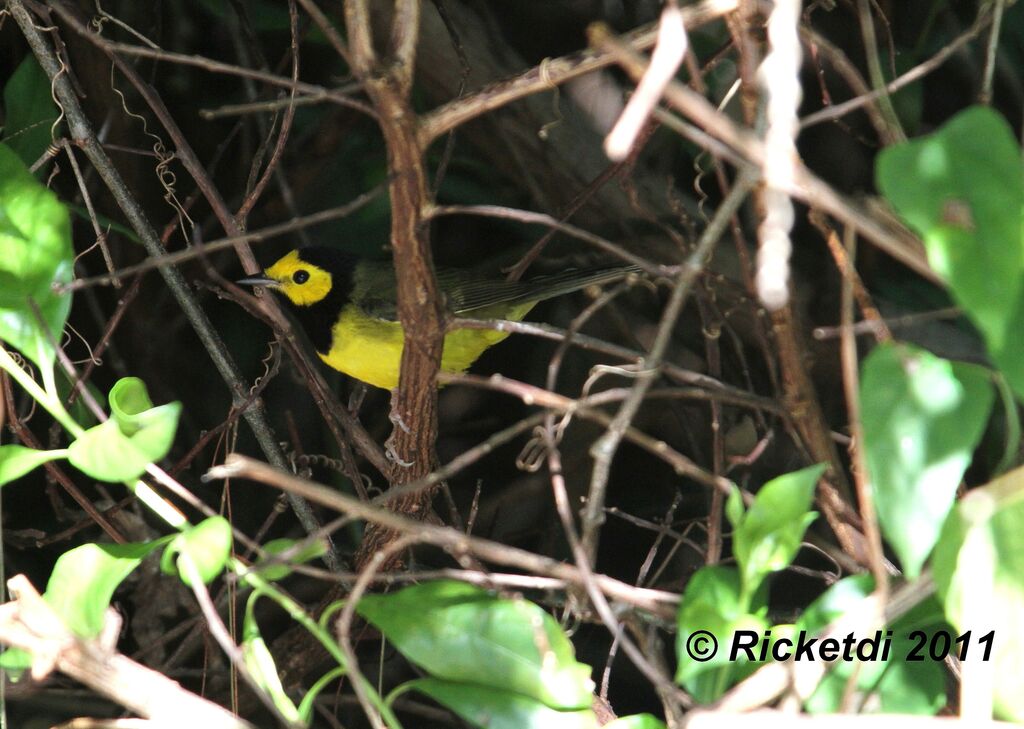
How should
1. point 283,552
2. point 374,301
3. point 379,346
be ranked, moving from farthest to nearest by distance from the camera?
point 374,301 < point 379,346 < point 283,552

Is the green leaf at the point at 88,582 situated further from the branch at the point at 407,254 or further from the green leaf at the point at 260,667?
the branch at the point at 407,254

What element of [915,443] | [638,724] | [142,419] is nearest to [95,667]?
[142,419]

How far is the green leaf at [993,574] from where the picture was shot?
3.18 ft

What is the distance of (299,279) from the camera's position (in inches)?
112

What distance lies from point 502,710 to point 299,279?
1.83m

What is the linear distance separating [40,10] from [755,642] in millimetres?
1584

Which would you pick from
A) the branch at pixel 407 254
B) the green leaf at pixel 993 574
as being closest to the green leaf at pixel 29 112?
the branch at pixel 407 254

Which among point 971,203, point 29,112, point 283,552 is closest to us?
point 971,203

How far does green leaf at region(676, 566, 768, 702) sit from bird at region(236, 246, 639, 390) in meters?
1.34

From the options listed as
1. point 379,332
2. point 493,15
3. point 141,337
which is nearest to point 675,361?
point 379,332

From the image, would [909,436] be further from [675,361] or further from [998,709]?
[675,361]

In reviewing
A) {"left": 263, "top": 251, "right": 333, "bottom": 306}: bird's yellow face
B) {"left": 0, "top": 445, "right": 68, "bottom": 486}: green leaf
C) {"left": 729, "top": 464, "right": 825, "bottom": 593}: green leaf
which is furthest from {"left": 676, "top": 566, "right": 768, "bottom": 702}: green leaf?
{"left": 263, "top": 251, "right": 333, "bottom": 306}: bird's yellow face

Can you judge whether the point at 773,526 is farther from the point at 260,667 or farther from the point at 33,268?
the point at 33,268

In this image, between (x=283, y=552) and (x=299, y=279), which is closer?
(x=283, y=552)
